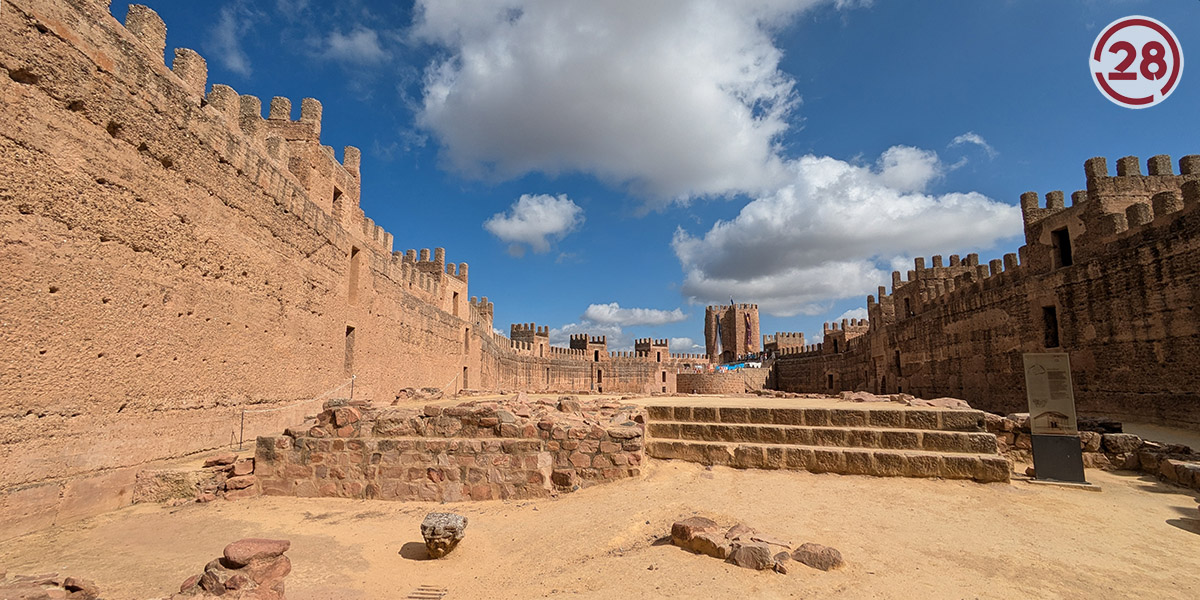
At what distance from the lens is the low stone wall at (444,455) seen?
23.0 ft

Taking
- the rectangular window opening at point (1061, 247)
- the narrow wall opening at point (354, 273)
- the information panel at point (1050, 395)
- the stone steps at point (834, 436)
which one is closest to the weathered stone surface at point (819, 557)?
the stone steps at point (834, 436)

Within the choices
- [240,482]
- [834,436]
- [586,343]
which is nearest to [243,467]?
[240,482]

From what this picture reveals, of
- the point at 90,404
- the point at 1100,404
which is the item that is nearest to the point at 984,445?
the point at 1100,404

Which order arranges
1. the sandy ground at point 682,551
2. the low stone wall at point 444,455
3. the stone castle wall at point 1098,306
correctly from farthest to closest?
the stone castle wall at point 1098,306 → the low stone wall at point 444,455 → the sandy ground at point 682,551

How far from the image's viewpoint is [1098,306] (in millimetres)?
12500

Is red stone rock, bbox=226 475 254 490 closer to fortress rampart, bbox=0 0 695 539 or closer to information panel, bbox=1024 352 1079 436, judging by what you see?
fortress rampart, bbox=0 0 695 539

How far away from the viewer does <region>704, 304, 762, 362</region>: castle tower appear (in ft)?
188

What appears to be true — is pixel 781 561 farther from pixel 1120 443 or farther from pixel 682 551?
pixel 1120 443

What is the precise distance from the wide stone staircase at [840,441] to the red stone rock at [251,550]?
5.88 meters

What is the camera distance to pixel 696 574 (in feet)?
13.2

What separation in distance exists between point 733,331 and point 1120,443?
1976 inches

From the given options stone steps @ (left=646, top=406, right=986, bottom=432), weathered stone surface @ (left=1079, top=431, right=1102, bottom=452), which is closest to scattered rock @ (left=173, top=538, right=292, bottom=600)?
stone steps @ (left=646, top=406, right=986, bottom=432)

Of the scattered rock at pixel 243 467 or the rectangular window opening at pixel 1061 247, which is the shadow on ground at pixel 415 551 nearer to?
the scattered rock at pixel 243 467

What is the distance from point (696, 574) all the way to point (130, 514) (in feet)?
20.7
